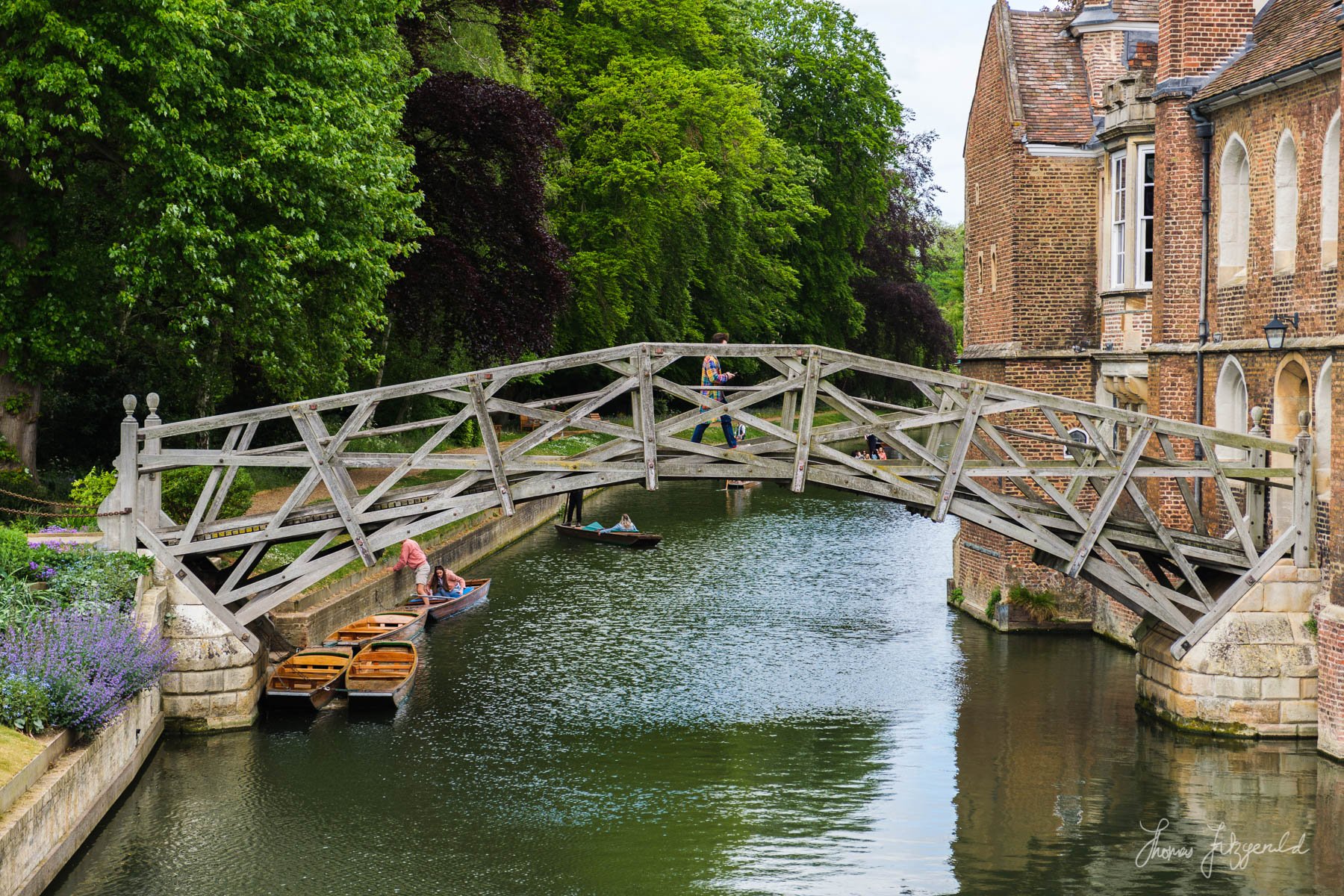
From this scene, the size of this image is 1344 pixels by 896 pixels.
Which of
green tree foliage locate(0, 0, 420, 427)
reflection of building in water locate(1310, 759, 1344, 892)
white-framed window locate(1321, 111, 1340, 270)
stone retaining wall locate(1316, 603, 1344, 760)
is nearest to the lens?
reflection of building in water locate(1310, 759, 1344, 892)

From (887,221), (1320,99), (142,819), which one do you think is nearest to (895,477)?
(1320,99)

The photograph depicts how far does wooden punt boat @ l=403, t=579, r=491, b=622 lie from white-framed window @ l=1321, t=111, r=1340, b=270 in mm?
13504

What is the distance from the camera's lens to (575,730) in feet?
53.9

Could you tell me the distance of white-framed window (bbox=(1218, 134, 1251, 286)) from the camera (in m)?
17.5

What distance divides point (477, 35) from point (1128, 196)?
1685 centimetres

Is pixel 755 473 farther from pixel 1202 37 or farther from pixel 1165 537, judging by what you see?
pixel 1202 37

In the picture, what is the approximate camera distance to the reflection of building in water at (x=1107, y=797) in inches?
477

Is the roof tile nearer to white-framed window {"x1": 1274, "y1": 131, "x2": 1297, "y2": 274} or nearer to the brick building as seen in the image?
the brick building

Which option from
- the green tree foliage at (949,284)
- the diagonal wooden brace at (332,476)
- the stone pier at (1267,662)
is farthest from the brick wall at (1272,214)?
the green tree foliage at (949,284)

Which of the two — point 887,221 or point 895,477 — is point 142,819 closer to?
point 895,477

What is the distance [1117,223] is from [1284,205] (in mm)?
4006

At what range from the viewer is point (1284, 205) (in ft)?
54.2

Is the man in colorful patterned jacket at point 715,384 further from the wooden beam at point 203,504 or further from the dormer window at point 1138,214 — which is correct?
the dormer window at point 1138,214

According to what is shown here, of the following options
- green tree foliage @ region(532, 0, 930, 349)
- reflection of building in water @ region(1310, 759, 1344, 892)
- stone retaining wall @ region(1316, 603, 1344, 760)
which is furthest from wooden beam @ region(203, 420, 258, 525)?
green tree foliage @ region(532, 0, 930, 349)
